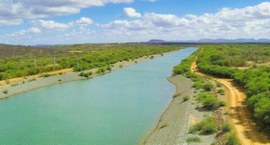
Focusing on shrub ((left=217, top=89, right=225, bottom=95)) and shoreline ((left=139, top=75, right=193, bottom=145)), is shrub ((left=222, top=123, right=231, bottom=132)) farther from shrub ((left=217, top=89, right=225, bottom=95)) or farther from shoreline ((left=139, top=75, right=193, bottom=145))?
shrub ((left=217, top=89, right=225, bottom=95))

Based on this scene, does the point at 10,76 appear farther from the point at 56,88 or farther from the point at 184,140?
the point at 184,140

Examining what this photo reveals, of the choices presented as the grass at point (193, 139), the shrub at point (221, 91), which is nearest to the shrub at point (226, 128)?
the grass at point (193, 139)

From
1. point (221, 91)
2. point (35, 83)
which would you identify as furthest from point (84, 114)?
point (35, 83)

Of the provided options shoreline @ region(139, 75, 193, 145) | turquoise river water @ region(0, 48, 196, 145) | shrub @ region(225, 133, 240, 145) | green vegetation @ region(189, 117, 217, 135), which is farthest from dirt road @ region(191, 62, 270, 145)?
turquoise river water @ region(0, 48, 196, 145)

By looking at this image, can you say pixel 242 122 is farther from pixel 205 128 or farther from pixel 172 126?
pixel 172 126

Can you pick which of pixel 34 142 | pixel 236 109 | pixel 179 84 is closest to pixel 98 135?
pixel 34 142

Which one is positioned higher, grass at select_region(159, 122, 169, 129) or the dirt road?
the dirt road
